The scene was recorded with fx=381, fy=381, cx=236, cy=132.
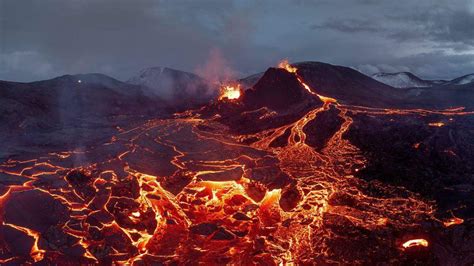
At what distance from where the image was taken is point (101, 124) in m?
39.2

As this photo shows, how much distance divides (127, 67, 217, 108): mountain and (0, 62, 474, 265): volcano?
26158 mm

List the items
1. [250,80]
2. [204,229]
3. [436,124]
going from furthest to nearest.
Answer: [250,80] < [436,124] < [204,229]

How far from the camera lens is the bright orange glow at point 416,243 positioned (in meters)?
14.4

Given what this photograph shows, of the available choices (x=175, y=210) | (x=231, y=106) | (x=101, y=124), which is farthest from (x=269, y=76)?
(x=175, y=210)

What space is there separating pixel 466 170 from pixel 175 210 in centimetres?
1647

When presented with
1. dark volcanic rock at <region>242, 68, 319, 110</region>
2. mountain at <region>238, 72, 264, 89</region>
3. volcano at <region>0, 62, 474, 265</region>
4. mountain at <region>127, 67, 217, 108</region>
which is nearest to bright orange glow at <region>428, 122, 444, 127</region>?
volcano at <region>0, 62, 474, 265</region>

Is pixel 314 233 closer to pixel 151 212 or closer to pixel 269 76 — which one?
pixel 151 212

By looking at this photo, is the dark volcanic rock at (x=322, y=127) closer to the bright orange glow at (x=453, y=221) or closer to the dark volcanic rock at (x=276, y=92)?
the dark volcanic rock at (x=276, y=92)

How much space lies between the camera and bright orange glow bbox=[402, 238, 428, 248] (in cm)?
1441

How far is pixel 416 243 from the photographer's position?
14.6 meters

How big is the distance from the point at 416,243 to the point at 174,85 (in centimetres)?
6008

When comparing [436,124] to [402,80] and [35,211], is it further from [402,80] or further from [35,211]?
[402,80]

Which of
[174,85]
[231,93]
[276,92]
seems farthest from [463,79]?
[174,85]

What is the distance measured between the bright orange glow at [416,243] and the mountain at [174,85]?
49.0 m
